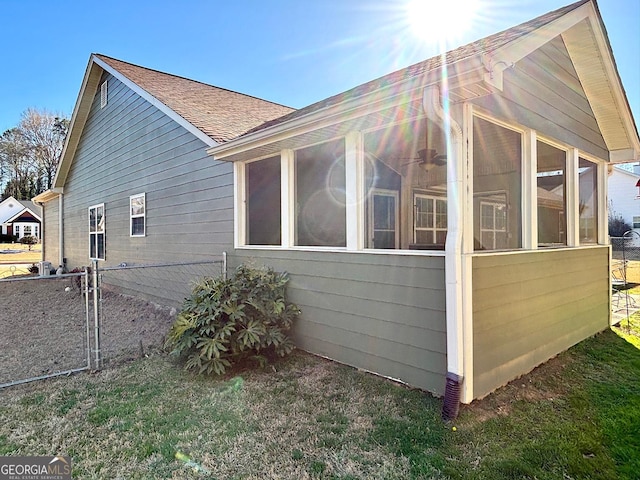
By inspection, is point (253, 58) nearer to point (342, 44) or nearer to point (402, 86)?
point (342, 44)

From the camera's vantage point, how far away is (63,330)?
6.02 metres

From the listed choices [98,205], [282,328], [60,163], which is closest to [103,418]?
[282,328]

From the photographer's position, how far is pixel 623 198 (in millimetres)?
23562

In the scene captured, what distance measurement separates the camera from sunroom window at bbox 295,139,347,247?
473 centimetres

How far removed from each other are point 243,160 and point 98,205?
663 centimetres

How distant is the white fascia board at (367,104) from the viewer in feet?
8.75

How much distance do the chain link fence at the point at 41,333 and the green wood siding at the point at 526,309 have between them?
3.89 metres

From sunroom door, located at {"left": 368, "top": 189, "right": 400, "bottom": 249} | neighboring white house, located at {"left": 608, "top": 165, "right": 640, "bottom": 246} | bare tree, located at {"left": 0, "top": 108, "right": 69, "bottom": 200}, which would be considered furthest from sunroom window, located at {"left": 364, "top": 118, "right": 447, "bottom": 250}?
bare tree, located at {"left": 0, "top": 108, "right": 69, "bottom": 200}

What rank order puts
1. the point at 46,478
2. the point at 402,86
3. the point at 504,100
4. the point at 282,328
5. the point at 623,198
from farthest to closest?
1. the point at 623,198
2. the point at 282,328
3. the point at 504,100
4. the point at 402,86
5. the point at 46,478

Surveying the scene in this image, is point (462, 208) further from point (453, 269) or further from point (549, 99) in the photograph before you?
point (549, 99)

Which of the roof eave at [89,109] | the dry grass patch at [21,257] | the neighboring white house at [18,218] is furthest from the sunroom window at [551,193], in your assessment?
the neighboring white house at [18,218]

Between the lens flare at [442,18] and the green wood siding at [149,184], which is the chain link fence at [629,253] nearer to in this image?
the lens flare at [442,18]

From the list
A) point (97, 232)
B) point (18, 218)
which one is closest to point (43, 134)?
point (18, 218)

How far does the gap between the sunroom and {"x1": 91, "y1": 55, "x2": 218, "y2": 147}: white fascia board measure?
50 cm
